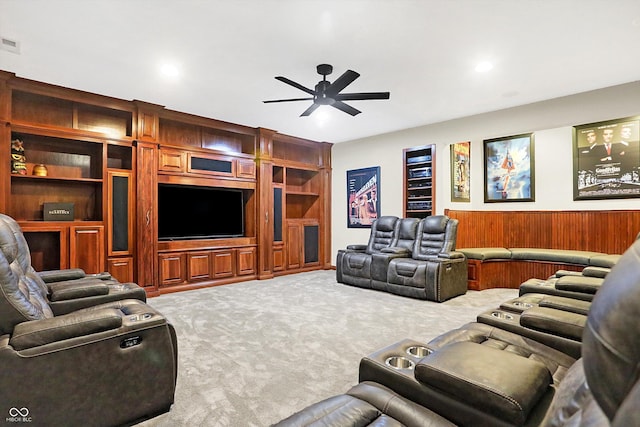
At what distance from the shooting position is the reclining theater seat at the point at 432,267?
4418mm

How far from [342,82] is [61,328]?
2.91 meters

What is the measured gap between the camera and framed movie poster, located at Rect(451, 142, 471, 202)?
5.77 meters

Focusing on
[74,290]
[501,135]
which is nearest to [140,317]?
[74,290]

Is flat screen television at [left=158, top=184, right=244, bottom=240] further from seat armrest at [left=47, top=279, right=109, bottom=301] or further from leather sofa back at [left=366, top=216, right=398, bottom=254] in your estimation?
seat armrest at [left=47, top=279, right=109, bottom=301]

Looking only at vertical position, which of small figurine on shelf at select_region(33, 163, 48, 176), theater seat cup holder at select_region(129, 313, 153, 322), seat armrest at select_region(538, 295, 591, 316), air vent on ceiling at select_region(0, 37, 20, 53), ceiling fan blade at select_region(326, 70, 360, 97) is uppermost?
air vent on ceiling at select_region(0, 37, 20, 53)

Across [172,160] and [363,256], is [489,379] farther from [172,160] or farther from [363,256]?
[172,160]

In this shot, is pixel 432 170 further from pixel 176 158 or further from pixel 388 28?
pixel 176 158

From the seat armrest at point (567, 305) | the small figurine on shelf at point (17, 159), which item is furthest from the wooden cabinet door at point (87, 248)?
the seat armrest at point (567, 305)

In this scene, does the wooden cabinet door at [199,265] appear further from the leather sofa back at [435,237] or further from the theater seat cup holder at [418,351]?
the theater seat cup holder at [418,351]

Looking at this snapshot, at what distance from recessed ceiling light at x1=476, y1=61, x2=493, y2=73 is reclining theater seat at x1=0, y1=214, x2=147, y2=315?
388 centimetres

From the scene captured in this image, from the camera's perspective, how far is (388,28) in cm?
283

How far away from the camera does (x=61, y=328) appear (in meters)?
1.64

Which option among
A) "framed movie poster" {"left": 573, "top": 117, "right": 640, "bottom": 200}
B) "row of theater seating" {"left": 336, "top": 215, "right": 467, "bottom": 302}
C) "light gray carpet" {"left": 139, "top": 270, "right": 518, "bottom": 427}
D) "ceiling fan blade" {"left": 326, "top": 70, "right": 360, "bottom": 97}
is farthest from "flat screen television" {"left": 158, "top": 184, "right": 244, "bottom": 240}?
"framed movie poster" {"left": 573, "top": 117, "right": 640, "bottom": 200}

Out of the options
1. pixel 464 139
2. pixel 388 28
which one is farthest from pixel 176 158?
pixel 464 139
